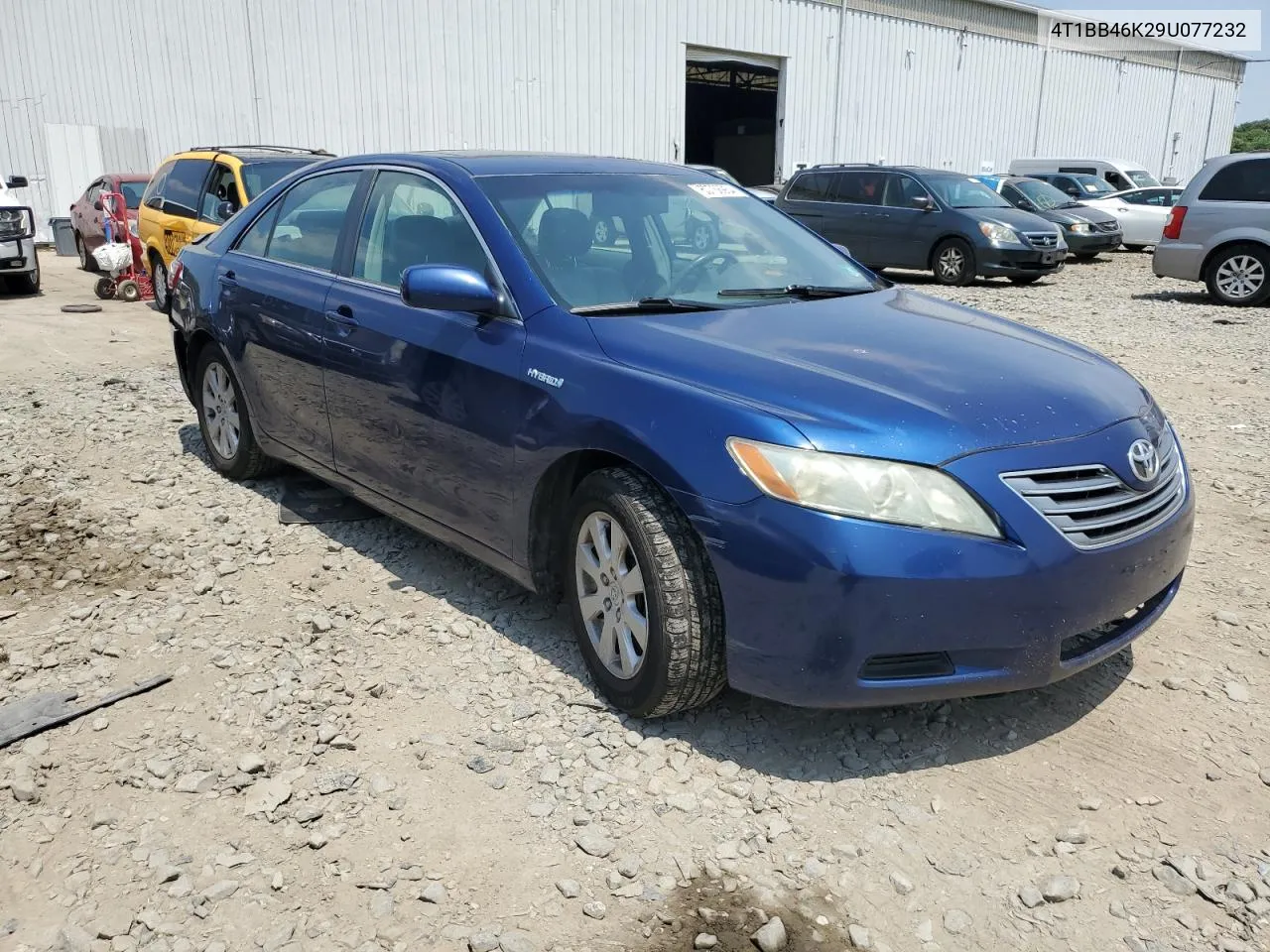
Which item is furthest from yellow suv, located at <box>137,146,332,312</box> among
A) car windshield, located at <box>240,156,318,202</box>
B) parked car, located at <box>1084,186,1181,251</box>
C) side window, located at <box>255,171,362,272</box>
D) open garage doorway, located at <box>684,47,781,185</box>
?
open garage doorway, located at <box>684,47,781,185</box>

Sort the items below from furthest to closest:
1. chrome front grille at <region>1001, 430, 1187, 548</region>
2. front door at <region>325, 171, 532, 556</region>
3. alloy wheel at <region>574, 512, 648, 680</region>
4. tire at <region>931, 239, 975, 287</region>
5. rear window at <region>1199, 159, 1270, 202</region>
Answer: tire at <region>931, 239, 975, 287</region>
rear window at <region>1199, 159, 1270, 202</region>
front door at <region>325, 171, 532, 556</region>
alloy wheel at <region>574, 512, 648, 680</region>
chrome front grille at <region>1001, 430, 1187, 548</region>

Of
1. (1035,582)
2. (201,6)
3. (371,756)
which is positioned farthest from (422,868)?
(201,6)

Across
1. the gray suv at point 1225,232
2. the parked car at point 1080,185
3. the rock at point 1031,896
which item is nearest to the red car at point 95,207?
the gray suv at point 1225,232

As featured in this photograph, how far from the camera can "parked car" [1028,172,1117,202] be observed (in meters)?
22.0

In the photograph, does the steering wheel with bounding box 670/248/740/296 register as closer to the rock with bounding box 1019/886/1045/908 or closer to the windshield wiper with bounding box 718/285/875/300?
the windshield wiper with bounding box 718/285/875/300

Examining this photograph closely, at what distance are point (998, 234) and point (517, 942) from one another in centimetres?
1415

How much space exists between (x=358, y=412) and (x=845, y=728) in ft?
7.29

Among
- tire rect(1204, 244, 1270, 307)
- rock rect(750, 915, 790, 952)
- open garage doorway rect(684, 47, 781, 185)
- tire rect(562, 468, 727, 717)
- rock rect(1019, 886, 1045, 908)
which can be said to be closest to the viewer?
rock rect(750, 915, 790, 952)

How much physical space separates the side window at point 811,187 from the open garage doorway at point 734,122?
20401mm

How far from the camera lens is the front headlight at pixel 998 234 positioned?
48.2 feet

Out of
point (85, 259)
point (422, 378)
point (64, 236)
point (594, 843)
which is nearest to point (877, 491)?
point (594, 843)

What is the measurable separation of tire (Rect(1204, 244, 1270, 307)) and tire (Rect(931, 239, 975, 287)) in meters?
3.14

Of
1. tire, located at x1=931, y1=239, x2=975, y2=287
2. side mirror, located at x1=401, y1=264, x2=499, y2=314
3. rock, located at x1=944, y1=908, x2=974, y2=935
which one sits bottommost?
rock, located at x1=944, y1=908, x2=974, y2=935

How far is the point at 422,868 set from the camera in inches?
102
